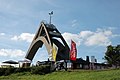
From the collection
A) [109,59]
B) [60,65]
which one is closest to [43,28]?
[109,59]

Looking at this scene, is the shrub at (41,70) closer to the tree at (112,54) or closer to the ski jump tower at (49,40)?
the ski jump tower at (49,40)

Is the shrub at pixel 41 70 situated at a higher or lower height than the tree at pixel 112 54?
lower

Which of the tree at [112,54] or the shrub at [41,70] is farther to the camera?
the tree at [112,54]

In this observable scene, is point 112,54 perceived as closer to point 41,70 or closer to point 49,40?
point 49,40

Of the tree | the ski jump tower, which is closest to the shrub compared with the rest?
the ski jump tower

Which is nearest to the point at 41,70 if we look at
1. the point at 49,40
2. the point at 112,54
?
the point at 49,40

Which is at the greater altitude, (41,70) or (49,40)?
(49,40)

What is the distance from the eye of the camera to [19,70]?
44.5m

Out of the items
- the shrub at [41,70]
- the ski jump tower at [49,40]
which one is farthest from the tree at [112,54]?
the shrub at [41,70]

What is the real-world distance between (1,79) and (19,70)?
8.15m

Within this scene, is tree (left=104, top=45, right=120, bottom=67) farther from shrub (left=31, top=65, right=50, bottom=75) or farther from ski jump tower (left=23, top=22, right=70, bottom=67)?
shrub (left=31, top=65, right=50, bottom=75)

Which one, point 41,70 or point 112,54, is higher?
point 112,54

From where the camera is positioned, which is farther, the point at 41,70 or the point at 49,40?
the point at 49,40

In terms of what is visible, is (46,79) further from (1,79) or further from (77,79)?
(1,79)
